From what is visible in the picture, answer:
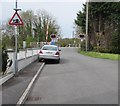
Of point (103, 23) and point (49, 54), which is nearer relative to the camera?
point (49, 54)

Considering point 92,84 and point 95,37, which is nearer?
point 92,84

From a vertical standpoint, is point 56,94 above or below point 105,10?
below

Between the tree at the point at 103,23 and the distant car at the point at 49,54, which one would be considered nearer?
the distant car at the point at 49,54

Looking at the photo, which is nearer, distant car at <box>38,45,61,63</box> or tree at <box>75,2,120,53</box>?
distant car at <box>38,45,61,63</box>

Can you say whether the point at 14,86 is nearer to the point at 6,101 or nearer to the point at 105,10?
the point at 6,101

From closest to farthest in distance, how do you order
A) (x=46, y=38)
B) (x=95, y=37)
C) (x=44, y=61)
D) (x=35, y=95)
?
(x=35, y=95) < (x=44, y=61) < (x=95, y=37) < (x=46, y=38)

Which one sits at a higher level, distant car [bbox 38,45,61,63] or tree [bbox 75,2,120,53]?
tree [bbox 75,2,120,53]

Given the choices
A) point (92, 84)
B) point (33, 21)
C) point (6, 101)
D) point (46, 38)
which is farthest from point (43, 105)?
point (33, 21)

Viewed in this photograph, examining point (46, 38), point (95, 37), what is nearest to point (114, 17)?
point (95, 37)

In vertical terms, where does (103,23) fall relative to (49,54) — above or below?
above

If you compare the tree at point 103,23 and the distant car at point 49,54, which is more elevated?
the tree at point 103,23

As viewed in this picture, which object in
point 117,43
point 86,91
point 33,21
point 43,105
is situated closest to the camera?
point 43,105

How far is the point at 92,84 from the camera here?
43.4 ft

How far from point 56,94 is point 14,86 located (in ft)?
6.49
